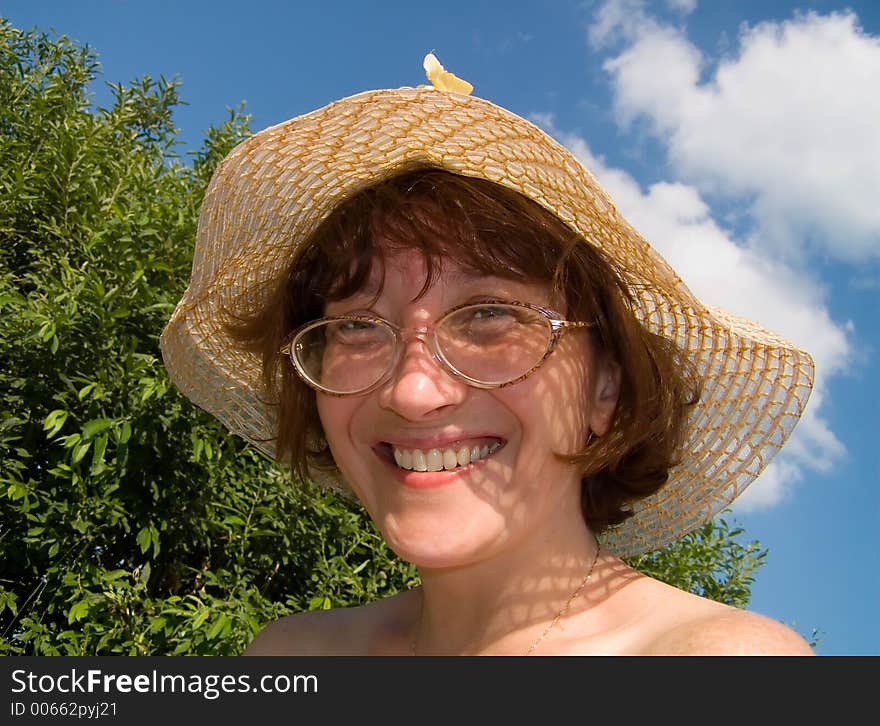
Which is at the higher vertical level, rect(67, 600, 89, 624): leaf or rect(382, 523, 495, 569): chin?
rect(67, 600, 89, 624): leaf

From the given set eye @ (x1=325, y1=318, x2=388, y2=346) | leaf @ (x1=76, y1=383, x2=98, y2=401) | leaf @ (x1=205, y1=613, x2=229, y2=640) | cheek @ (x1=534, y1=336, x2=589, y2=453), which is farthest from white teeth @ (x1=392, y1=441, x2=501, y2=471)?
leaf @ (x1=76, y1=383, x2=98, y2=401)

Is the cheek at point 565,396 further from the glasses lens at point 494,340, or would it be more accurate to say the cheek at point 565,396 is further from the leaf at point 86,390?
the leaf at point 86,390

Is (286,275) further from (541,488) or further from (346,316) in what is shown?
(541,488)

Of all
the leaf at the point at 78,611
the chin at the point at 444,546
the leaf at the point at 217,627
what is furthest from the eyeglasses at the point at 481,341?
the leaf at the point at 78,611

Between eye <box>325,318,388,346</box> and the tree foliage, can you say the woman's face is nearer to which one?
eye <box>325,318,388,346</box>

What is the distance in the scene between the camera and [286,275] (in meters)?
1.87

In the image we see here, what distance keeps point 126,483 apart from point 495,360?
237 centimetres

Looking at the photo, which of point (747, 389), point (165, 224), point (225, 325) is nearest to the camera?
point (747, 389)

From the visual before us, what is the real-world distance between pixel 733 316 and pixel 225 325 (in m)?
1.14

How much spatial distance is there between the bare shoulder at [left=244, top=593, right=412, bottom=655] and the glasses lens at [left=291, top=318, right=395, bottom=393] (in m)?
0.66

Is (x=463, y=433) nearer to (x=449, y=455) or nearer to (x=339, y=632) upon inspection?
(x=449, y=455)

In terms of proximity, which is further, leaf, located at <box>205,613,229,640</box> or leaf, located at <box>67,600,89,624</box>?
leaf, located at <box>67,600,89,624</box>

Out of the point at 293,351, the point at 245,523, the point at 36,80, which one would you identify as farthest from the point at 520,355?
the point at 36,80

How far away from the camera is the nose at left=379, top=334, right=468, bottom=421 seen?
1484 millimetres
